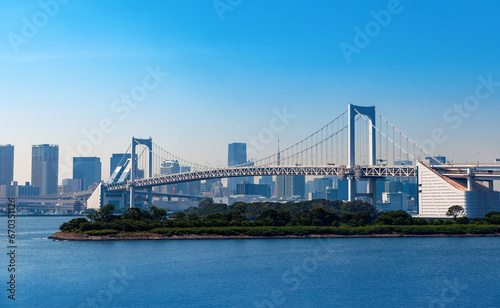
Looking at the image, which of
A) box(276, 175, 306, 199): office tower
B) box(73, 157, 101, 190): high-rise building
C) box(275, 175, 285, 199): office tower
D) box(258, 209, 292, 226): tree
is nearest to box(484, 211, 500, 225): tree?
box(258, 209, 292, 226): tree

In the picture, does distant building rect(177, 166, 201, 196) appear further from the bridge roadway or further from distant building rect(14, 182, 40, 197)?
the bridge roadway

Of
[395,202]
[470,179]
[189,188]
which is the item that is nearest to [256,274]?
[470,179]

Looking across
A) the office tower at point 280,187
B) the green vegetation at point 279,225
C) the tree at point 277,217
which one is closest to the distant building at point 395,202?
the office tower at point 280,187

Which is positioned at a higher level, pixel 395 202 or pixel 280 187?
pixel 280 187

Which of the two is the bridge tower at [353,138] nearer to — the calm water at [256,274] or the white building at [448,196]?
the white building at [448,196]

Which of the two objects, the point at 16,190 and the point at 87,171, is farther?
the point at 87,171

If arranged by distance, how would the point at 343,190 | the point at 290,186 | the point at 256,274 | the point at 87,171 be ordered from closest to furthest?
the point at 256,274 < the point at 343,190 < the point at 87,171 < the point at 290,186

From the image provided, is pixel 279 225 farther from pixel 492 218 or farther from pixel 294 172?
pixel 294 172

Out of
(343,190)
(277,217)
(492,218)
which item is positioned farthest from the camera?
(343,190)

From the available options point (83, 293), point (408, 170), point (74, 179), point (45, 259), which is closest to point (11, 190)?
point (74, 179)
